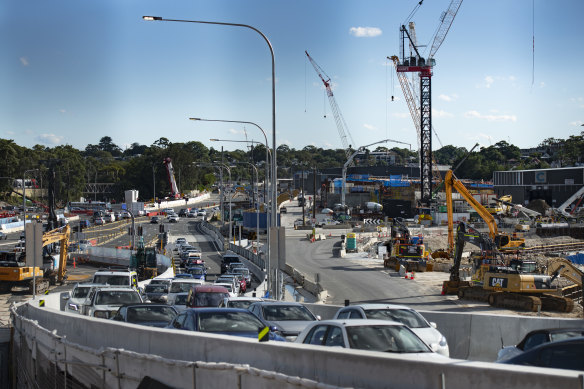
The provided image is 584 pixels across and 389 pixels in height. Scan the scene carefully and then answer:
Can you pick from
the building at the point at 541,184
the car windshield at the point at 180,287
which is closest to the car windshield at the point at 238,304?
the car windshield at the point at 180,287

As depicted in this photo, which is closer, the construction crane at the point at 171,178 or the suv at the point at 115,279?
the suv at the point at 115,279

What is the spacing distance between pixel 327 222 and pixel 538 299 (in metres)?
77.5

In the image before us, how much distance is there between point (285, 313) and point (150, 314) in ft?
10.2

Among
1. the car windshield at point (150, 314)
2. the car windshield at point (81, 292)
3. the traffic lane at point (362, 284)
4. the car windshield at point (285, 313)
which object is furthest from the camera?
the traffic lane at point (362, 284)

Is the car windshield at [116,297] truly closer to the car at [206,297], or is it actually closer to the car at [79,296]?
the car at [206,297]

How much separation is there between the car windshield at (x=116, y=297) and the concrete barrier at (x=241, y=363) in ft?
13.2

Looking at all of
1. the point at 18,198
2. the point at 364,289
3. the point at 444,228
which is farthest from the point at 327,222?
the point at 18,198

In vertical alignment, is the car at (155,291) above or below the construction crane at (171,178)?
below

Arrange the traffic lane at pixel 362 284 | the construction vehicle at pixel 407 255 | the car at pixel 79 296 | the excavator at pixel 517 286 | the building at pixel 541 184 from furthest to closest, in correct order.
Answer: the building at pixel 541 184 < the construction vehicle at pixel 407 255 < the traffic lane at pixel 362 284 < the excavator at pixel 517 286 < the car at pixel 79 296

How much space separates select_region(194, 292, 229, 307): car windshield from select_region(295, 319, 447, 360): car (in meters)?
9.71

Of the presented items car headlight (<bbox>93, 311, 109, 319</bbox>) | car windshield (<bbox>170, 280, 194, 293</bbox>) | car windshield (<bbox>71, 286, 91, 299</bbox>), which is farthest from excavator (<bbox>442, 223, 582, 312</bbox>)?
car headlight (<bbox>93, 311, 109, 319</bbox>)

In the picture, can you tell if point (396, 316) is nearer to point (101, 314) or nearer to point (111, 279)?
point (101, 314)

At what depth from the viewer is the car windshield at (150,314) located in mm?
15797

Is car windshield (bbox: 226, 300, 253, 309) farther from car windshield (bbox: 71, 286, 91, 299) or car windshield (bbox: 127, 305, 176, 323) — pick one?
car windshield (bbox: 71, 286, 91, 299)
